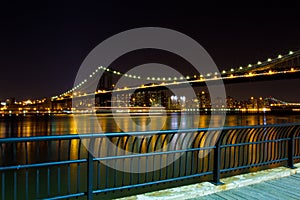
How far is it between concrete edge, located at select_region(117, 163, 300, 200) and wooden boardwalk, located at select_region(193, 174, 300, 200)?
0.09 meters

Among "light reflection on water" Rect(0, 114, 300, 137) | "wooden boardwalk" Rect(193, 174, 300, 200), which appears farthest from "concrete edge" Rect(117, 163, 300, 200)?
"light reflection on water" Rect(0, 114, 300, 137)

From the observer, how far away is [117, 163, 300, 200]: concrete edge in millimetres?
4680

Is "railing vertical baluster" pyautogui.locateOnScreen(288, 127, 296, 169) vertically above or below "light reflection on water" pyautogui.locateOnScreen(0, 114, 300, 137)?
above

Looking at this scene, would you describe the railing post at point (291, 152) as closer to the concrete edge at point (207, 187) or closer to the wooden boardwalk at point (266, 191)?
the concrete edge at point (207, 187)

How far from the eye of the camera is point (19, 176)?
9500 millimetres

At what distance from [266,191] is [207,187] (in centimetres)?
108

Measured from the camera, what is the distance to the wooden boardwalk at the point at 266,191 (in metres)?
4.85

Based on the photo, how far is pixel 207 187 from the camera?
16.6 ft

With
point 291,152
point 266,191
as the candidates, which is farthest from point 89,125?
point 266,191

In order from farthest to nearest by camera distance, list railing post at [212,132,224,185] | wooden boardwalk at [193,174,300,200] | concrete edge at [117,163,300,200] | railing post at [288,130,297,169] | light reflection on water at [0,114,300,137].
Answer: light reflection on water at [0,114,300,137]
railing post at [288,130,297,169]
railing post at [212,132,224,185]
wooden boardwalk at [193,174,300,200]
concrete edge at [117,163,300,200]

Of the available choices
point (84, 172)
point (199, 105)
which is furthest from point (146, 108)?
point (84, 172)

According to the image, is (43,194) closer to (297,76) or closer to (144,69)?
(297,76)

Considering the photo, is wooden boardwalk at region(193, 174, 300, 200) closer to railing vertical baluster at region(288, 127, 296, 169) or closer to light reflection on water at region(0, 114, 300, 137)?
railing vertical baluster at region(288, 127, 296, 169)

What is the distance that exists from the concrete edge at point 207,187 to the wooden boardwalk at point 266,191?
91 millimetres
